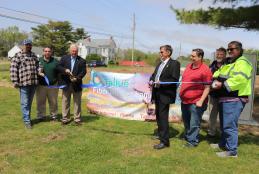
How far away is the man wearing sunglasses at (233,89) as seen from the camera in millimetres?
5707

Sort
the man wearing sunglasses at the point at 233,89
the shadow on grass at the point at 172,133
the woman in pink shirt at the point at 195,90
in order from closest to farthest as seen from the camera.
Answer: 1. the man wearing sunglasses at the point at 233,89
2. the woman in pink shirt at the point at 195,90
3. the shadow on grass at the point at 172,133

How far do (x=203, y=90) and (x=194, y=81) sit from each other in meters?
0.23

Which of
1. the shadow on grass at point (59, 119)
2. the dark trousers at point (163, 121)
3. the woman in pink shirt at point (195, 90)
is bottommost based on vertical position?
the shadow on grass at point (59, 119)

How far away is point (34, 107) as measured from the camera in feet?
34.4

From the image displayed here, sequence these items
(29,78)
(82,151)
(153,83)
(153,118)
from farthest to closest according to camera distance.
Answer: (153,118) → (29,78) → (153,83) → (82,151)

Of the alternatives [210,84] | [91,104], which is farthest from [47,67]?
[210,84]

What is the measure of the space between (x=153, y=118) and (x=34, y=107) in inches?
149

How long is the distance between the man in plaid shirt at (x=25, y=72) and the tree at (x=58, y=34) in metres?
64.1

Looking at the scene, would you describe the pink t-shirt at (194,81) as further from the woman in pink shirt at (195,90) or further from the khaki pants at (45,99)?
the khaki pants at (45,99)

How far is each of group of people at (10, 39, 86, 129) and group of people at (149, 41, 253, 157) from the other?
2042mm

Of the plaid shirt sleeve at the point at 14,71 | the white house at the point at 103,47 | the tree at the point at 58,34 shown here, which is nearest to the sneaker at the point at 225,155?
the plaid shirt sleeve at the point at 14,71

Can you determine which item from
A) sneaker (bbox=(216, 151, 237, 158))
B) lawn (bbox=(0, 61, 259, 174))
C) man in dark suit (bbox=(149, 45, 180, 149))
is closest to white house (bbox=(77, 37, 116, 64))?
lawn (bbox=(0, 61, 259, 174))

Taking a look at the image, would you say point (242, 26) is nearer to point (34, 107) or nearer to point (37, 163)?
point (34, 107)

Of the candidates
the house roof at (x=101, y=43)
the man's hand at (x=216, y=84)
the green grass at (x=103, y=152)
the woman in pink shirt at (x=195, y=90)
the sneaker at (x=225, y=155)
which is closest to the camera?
the green grass at (x=103, y=152)
